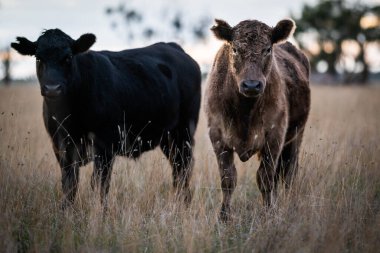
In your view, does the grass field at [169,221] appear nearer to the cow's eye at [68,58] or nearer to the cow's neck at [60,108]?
the cow's neck at [60,108]

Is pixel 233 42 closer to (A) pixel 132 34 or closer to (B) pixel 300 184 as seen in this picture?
(B) pixel 300 184

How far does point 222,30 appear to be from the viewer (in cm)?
513

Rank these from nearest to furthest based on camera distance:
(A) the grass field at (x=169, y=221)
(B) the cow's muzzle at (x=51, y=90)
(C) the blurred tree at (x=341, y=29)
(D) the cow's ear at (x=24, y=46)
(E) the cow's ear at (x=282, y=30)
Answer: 1. (A) the grass field at (x=169, y=221)
2. (B) the cow's muzzle at (x=51, y=90)
3. (D) the cow's ear at (x=24, y=46)
4. (E) the cow's ear at (x=282, y=30)
5. (C) the blurred tree at (x=341, y=29)

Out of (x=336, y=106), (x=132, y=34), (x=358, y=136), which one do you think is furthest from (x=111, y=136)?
(x=132, y=34)

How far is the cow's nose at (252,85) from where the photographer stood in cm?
438

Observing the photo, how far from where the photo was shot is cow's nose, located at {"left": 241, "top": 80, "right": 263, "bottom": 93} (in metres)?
4.38

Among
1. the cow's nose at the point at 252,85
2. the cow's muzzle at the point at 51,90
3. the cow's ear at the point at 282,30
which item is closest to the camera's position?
the cow's nose at the point at 252,85

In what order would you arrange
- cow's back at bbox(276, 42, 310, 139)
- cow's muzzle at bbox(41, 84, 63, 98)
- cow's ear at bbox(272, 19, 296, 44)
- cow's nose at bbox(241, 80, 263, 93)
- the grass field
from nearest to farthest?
the grass field, cow's nose at bbox(241, 80, 263, 93), cow's muzzle at bbox(41, 84, 63, 98), cow's ear at bbox(272, 19, 296, 44), cow's back at bbox(276, 42, 310, 139)

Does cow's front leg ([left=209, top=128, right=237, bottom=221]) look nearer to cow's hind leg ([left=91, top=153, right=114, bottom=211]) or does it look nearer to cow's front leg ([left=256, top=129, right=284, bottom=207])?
cow's front leg ([left=256, top=129, right=284, bottom=207])

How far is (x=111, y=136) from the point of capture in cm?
522

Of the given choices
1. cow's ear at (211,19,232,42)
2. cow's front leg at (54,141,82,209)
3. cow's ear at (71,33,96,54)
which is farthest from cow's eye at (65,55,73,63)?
cow's ear at (211,19,232,42)

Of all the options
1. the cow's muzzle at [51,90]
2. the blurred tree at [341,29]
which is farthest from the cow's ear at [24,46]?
the blurred tree at [341,29]

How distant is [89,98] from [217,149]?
4.83ft

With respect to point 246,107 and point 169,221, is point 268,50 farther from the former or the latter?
point 169,221
